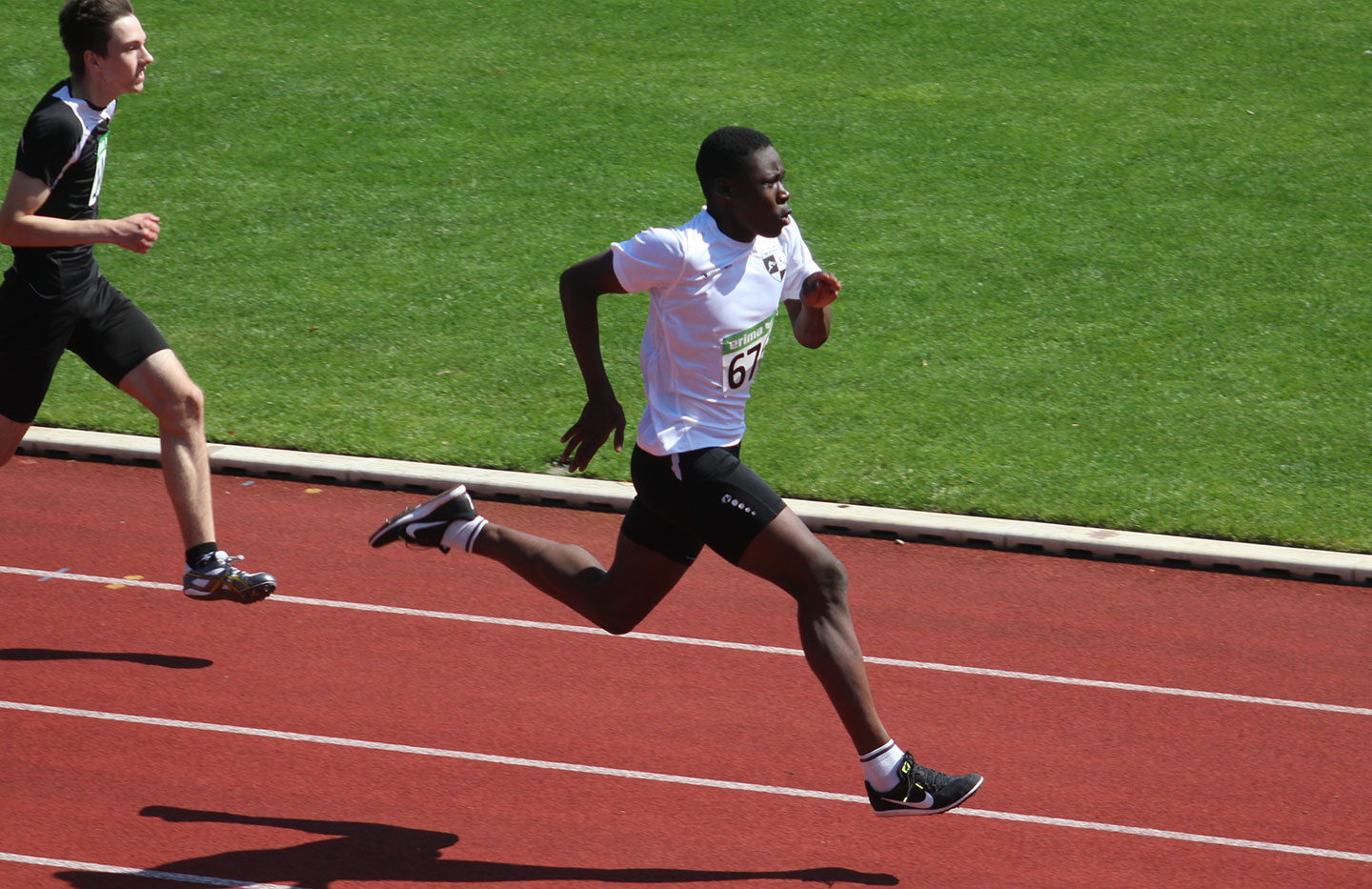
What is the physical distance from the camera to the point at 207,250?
486 inches

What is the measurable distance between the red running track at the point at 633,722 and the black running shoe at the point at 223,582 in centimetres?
30

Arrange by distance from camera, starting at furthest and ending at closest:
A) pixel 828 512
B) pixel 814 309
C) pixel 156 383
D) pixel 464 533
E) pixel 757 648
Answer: pixel 828 512
pixel 757 648
pixel 156 383
pixel 464 533
pixel 814 309

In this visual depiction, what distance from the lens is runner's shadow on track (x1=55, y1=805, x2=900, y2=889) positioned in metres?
5.05

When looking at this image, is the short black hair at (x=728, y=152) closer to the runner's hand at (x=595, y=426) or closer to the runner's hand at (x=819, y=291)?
the runner's hand at (x=819, y=291)

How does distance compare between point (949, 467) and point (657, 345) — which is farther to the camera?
point (949, 467)

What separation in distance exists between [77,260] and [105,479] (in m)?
2.44

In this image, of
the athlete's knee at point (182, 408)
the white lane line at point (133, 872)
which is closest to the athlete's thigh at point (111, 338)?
the athlete's knee at point (182, 408)

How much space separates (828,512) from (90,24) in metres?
4.10

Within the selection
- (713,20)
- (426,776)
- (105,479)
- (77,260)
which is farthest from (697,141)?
(426,776)

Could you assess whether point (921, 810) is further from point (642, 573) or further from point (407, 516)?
point (407, 516)

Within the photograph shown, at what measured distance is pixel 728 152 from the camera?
5.20 metres

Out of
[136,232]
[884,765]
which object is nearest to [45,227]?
[136,232]

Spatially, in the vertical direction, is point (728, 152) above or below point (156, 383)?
above

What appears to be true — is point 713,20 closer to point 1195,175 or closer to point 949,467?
point 1195,175
